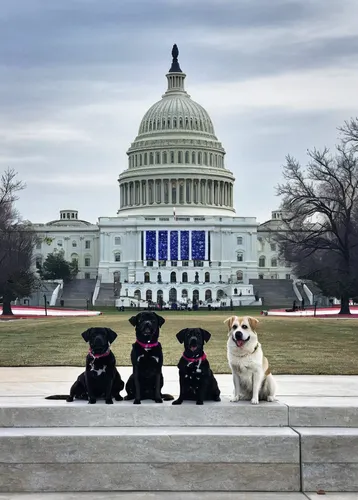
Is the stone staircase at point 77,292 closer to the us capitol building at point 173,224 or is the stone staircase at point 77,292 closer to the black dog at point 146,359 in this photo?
the us capitol building at point 173,224

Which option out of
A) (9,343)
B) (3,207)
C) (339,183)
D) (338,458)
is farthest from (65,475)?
(3,207)

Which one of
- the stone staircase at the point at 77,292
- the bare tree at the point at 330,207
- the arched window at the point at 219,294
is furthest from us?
the arched window at the point at 219,294

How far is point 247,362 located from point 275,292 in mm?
114894

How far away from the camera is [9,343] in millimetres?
26734

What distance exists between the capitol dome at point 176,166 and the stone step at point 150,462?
14548cm

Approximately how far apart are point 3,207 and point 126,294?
54.8 m

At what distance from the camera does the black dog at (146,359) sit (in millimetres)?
10219

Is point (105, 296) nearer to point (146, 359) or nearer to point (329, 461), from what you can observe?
point (146, 359)

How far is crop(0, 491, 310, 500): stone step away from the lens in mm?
9156

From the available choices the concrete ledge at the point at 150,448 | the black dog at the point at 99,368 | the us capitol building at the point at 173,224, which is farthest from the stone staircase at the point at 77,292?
the concrete ledge at the point at 150,448

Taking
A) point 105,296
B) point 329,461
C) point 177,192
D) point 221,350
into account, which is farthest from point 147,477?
point 177,192

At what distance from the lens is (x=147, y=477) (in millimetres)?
9492

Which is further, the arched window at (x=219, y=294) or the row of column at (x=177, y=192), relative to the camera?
the row of column at (x=177, y=192)

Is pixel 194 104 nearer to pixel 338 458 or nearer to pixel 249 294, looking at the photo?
pixel 249 294
